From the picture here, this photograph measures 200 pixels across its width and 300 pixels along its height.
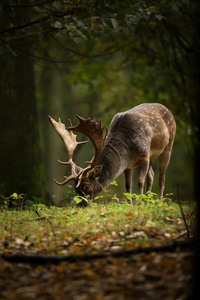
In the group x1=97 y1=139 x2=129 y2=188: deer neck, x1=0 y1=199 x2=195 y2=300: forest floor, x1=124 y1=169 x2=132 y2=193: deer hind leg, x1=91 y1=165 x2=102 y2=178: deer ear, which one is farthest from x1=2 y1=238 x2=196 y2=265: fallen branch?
x1=124 y1=169 x2=132 y2=193: deer hind leg

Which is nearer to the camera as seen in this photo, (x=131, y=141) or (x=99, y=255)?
(x=99, y=255)

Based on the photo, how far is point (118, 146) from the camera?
800cm

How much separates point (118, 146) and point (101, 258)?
392 centimetres

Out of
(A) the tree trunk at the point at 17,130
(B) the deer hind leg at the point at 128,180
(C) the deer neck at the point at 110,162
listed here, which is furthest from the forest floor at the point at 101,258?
(A) the tree trunk at the point at 17,130

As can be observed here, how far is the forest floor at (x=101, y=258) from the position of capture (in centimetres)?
367

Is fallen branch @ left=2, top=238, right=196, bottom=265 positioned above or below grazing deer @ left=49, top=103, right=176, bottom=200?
below

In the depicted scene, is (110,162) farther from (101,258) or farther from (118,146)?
(101,258)

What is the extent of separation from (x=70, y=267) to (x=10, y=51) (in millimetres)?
6218

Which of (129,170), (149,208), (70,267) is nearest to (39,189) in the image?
(129,170)

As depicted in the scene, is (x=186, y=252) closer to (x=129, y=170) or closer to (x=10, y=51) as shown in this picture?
(x=129, y=170)

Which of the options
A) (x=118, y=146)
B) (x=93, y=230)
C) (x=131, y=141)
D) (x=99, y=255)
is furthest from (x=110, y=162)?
(x=99, y=255)

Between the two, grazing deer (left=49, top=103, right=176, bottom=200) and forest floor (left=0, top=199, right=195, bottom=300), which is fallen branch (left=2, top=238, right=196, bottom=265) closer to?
forest floor (left=0, top=199, right=195, bottom=300)

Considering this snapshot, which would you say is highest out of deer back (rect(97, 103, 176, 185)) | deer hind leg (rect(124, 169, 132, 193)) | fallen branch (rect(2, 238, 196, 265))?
deer back (rect(97, 103, 176, 185))

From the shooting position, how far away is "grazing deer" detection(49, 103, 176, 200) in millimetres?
7703
